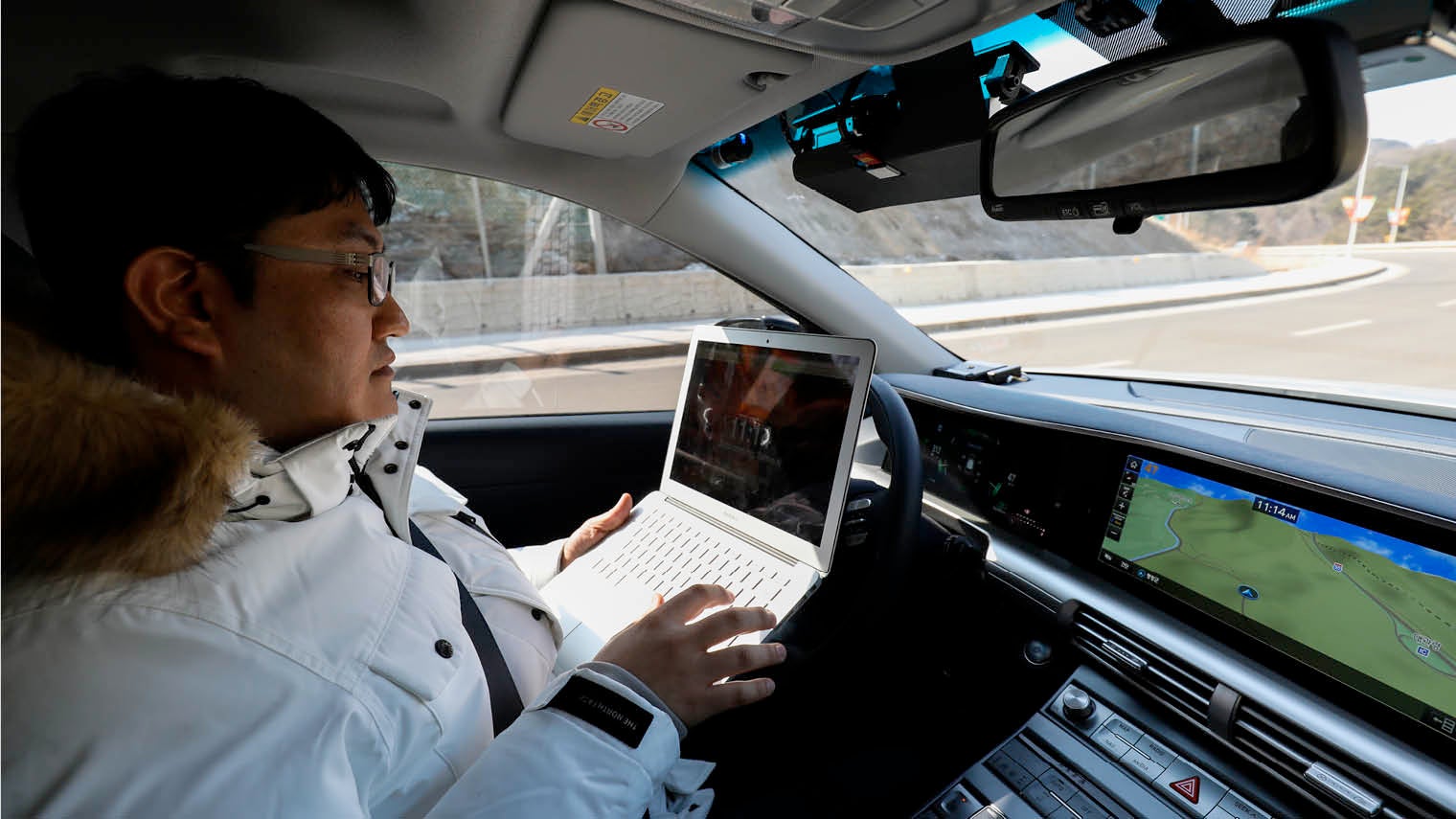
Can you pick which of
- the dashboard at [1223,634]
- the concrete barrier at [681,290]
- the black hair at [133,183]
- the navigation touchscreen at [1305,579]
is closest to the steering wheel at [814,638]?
the dashboard at [1223,634]

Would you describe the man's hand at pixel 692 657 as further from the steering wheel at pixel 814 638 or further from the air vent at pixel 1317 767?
the air vent at pixel 1317 767

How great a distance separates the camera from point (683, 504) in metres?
2.12

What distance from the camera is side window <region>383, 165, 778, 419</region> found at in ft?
9.15

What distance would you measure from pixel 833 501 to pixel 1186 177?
0.92m

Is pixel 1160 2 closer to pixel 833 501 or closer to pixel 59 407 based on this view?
pixel 833 501

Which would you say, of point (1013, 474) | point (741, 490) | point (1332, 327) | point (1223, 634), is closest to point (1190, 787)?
point (1223, 634)

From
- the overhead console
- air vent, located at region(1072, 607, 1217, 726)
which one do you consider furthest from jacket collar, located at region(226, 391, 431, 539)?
air vent, located at region(1072, 607, 1217, 726)

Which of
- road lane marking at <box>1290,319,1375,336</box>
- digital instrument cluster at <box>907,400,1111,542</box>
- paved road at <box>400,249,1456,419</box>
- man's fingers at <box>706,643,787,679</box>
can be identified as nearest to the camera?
Result: man's fingers at <box>706,643,787,679</box>

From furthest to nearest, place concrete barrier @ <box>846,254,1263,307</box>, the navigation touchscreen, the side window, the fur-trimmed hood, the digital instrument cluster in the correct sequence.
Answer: concrete barrier @ <box>846,254,1263,307</box> < the side window < the digital instrument cluster < the navigation touchscreen < the fur-trimmed hood

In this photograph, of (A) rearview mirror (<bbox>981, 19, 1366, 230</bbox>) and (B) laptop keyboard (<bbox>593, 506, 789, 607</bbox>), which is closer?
(A) rearview mirror (<bbox>981, 19, 1366, 230</bbox>)

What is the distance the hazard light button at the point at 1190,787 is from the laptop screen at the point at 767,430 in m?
0.79

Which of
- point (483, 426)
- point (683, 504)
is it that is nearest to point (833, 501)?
point (683, 504)

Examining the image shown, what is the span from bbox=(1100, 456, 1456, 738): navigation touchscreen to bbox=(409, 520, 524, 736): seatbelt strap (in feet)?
Answer: 4.48

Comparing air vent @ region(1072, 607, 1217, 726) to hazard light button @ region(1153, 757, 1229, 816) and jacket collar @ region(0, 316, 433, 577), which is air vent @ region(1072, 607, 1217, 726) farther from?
jacket collar @ region(0, 316, 433, 577)
